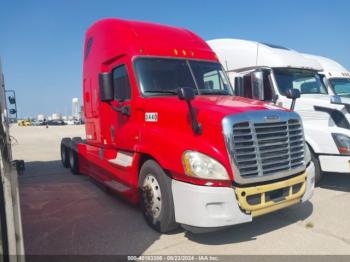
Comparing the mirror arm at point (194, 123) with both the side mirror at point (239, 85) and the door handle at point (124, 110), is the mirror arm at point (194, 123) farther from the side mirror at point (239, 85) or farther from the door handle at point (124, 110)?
the side mirror at point (239, 85)

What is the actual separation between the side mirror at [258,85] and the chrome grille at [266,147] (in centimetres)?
200

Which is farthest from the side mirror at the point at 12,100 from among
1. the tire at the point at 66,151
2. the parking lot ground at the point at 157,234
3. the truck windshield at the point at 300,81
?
the truck windshield at the point at 300,81

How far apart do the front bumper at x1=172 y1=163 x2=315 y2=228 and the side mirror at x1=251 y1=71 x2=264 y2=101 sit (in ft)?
9.14

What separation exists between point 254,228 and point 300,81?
412cm

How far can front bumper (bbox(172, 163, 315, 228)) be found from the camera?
132 inches

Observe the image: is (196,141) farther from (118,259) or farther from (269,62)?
(269,62)

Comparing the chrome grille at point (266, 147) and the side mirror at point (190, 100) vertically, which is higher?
the side mirror at point (190, 100)

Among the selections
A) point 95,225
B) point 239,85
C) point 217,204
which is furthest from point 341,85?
point 95,225

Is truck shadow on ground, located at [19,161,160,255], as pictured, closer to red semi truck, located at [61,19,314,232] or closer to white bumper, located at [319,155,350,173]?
red semi truck, located at [61,19,314,232]

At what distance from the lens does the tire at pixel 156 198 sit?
3785 mm

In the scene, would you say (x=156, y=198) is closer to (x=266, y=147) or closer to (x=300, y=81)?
(x=266, y=147)

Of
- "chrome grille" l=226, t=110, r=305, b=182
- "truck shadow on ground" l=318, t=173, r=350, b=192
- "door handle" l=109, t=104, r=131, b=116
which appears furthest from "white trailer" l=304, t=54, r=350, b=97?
"door handle" l=109, t=104, r=131, b=116

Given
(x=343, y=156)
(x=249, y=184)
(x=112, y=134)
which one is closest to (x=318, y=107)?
(x=343, y=156)

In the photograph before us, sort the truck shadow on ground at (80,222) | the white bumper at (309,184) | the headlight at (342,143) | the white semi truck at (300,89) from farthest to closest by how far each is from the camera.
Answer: the white semi truck at (300,89), the headlight at (342,143), the white bumper at (309,184), the truck shadow on ground at (80,222)
